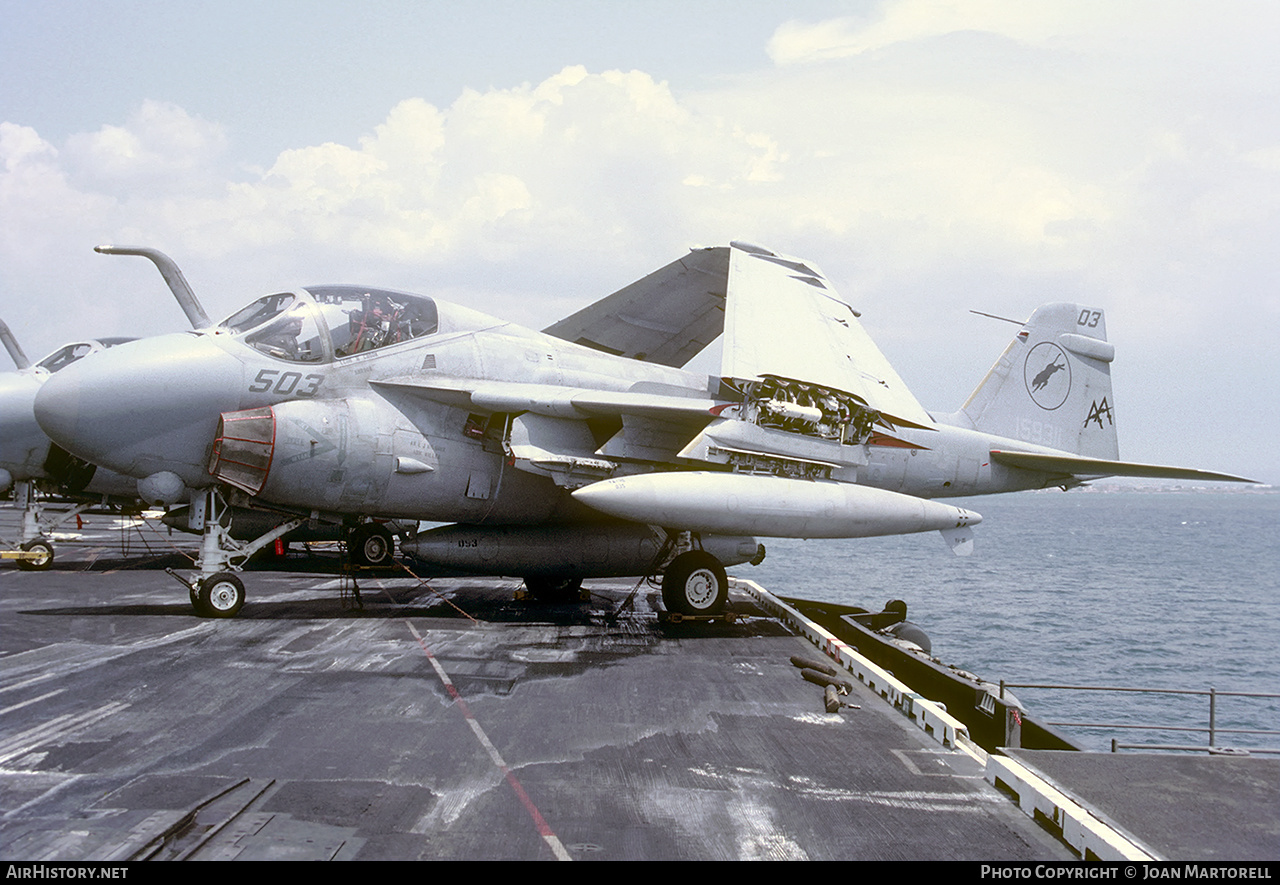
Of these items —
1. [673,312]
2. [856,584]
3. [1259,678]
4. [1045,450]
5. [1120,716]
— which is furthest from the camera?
[856,584]

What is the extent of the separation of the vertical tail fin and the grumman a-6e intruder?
6.23 ft

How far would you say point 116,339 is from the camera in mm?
18750

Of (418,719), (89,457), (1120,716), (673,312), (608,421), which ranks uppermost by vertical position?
(673,312)

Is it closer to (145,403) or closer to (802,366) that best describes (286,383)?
(145,403)

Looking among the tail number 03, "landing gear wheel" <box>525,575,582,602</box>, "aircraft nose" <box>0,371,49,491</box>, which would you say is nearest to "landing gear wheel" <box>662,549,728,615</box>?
"landing gear wheel" <box>525,575,582,602</box>

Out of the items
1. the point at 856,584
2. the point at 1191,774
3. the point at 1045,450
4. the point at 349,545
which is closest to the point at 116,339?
the point at 349,545

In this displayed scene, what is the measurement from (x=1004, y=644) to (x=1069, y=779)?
30977 mm

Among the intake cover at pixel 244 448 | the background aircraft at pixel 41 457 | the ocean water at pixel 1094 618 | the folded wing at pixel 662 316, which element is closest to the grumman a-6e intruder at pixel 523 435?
the intake cover at pixel 244 448

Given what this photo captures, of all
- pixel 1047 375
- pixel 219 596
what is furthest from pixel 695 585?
pixel 1047 375

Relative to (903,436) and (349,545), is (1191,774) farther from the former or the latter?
(349,545)

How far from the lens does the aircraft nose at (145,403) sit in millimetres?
10891

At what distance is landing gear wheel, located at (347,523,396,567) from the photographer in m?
19.5

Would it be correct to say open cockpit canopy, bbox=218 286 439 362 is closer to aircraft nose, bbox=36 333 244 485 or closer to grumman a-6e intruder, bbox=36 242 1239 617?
grumman a-6e intruder, bbox=36 242 1239 617

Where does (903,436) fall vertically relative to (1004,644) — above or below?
above
